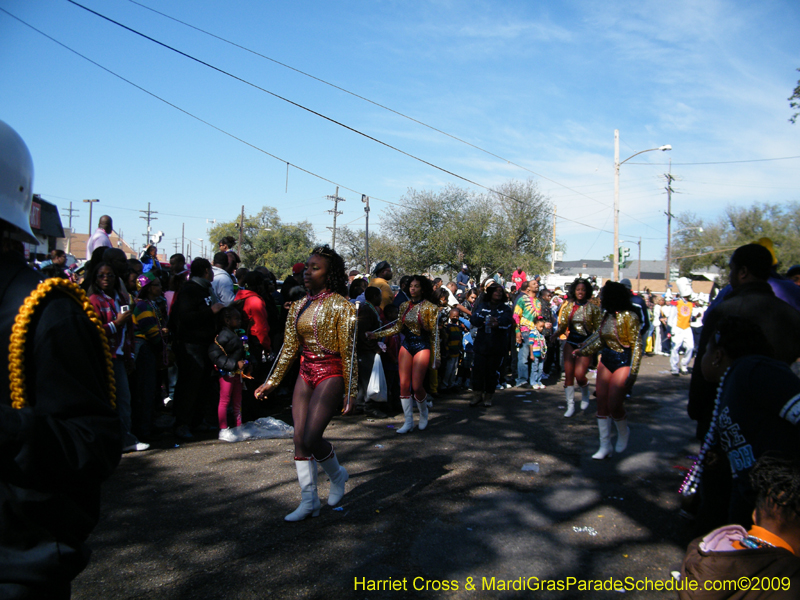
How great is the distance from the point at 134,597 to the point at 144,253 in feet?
25.3

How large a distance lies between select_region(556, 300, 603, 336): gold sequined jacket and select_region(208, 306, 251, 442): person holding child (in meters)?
5.02

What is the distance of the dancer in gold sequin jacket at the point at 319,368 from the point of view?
447cm

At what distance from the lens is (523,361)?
12023 millimetres

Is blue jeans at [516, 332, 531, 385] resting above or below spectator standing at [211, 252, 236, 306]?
below

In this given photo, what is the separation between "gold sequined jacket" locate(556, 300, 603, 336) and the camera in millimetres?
8594

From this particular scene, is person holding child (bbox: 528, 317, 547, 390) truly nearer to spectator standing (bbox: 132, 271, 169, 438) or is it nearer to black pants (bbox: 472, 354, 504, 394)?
black pants (bbox: 472, 354, 504, 394)

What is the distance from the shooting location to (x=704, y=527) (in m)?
3.94

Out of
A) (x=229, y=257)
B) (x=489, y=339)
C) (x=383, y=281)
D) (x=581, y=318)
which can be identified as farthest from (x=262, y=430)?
(x=581, y=318)

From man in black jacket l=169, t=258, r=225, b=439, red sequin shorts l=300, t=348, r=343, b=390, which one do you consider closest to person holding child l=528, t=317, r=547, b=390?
man in black jacket l=169, t=258, r=225, b=439

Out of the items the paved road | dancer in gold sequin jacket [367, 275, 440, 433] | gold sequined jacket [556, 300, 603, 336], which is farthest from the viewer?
gold sequined jacket [556, 300, 603, 336]

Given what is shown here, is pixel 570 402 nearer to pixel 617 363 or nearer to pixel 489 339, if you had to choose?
pixel 489 339

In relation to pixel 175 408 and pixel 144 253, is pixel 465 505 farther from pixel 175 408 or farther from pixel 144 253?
pixel 144 253

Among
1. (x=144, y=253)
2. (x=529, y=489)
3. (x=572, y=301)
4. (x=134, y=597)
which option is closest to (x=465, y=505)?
(x=529, y=489)

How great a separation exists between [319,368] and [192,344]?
3.13 m
